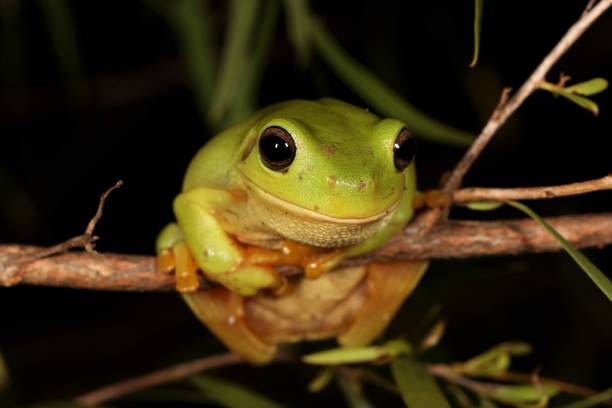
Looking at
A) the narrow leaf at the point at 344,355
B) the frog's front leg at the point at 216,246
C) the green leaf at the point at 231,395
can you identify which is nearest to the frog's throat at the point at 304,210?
the frog's front leg at the point at 216,246

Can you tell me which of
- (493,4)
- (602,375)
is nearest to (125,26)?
(493,4)

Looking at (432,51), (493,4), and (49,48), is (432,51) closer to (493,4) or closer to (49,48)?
(493,4)

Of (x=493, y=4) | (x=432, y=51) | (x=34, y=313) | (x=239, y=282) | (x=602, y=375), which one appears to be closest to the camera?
(x=239, y=282)

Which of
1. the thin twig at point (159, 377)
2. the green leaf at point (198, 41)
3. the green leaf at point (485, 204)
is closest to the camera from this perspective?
the green leaf at point (485, 204)

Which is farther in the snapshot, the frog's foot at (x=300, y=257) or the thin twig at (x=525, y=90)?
the frog's foot at (x=300, y=257)

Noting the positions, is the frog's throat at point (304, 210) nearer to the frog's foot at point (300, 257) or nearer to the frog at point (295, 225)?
the frog at point (295, 225)

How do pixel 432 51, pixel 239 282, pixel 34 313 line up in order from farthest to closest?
pixel 34 313, pixel 432 51, pixel 239 282

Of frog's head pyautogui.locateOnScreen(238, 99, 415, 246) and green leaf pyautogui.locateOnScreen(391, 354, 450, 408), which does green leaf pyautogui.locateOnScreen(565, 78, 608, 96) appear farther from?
green leaf pyautogui.locateOnScreen(391, 354, 450, 408)
